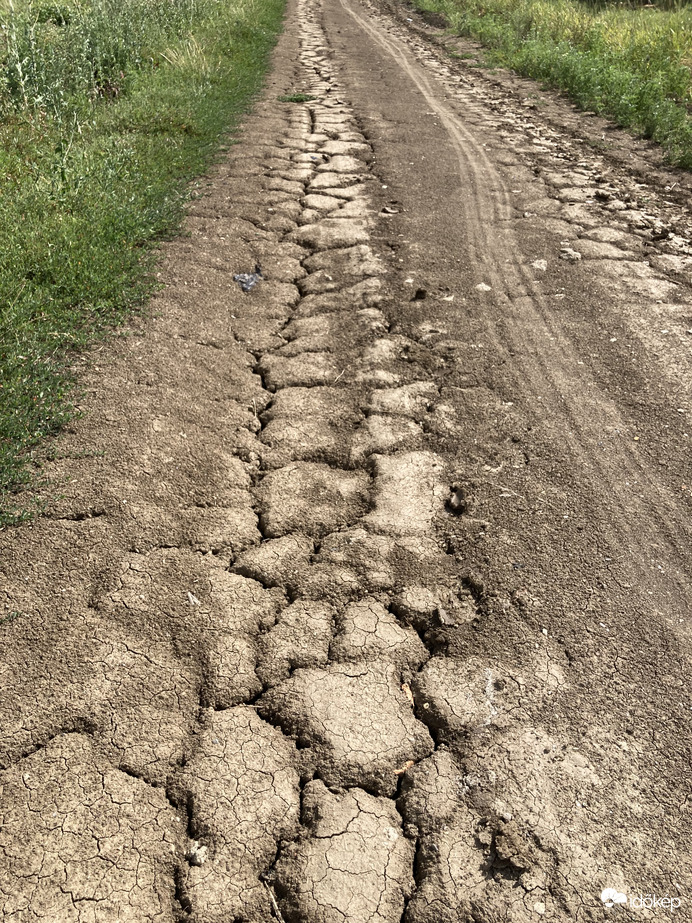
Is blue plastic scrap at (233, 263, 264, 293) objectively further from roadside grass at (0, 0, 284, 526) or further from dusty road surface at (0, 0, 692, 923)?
roadside grass at (0, 0, 284, 526)

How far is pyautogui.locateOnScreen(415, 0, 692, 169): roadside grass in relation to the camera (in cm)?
688

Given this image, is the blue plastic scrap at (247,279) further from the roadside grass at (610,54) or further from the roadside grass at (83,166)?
the roadside grass at (610,54)

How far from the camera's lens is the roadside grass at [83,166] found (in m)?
2.91

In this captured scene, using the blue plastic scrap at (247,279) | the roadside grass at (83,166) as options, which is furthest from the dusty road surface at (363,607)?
the roadside grass at (83,166)

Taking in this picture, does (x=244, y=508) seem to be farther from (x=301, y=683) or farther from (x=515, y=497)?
(x=515, y=497)

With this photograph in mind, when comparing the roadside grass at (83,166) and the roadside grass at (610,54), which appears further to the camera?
the roadside grass at (610,54)

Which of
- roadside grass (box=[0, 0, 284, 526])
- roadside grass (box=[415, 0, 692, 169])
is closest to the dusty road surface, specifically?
roadside grass (box=[0, 0, 284, 526])

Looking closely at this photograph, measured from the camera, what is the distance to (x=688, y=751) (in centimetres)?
175

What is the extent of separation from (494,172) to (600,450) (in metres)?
3.66

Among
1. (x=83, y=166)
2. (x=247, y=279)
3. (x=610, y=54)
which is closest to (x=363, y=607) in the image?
(x=247, y=279)

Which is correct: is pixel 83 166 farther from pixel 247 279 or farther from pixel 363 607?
pixel 363 607

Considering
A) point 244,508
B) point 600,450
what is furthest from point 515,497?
point 244,508

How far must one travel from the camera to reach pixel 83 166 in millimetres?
4652

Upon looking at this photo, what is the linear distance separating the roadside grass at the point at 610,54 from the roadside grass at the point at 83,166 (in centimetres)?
374
